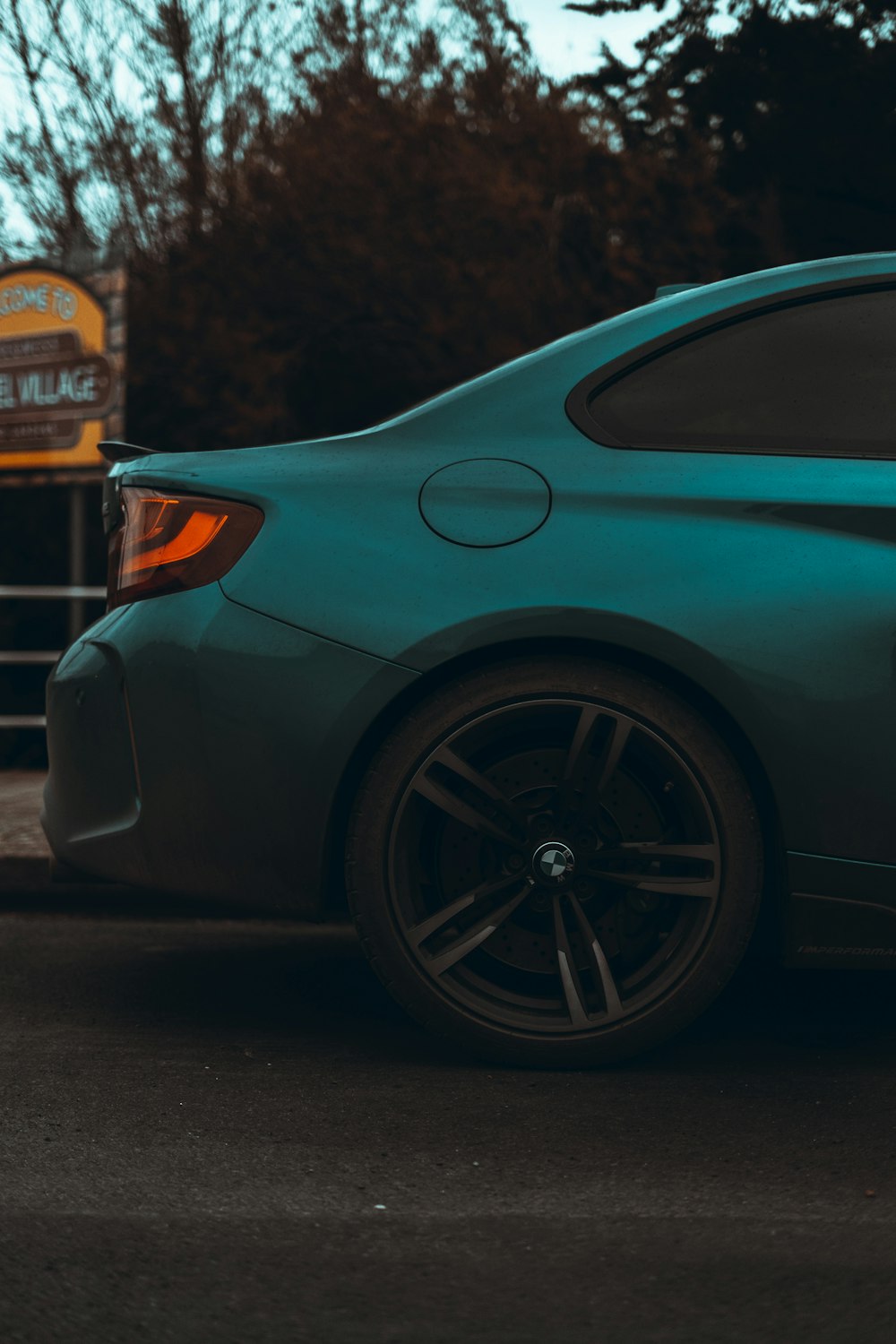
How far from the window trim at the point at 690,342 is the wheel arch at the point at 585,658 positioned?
0.42 m

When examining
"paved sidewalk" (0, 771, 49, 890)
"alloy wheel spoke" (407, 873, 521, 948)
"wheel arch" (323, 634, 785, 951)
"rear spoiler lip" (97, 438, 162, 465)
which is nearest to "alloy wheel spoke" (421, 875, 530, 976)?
"alloy wheel spoke" (407, 873, 521, 948)

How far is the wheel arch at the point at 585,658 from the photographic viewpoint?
3.16 metres

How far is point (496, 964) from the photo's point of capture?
327cm

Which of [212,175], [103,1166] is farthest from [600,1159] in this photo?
[212,175]

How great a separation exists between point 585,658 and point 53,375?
650cm

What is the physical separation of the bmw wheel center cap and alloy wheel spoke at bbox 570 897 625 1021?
0.05m

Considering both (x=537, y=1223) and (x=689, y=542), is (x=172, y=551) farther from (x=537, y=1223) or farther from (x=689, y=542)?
(x=537, y=1223)

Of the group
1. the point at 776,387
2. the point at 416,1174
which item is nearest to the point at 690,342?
the point at 776,387

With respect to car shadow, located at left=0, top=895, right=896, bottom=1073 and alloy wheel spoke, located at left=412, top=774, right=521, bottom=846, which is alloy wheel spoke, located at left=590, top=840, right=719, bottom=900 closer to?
alloy wheel spoke, located at left=412, top=774, right=521, bottom=846

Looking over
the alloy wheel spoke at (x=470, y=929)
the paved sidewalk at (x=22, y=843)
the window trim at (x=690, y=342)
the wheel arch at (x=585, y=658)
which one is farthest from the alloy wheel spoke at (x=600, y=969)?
the paved sidewalk at (x=22, y=843)

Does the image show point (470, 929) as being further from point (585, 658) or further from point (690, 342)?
point (690, 342)

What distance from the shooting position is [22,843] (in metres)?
5.20

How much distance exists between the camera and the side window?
130 inches

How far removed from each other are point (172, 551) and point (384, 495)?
446 millimetres
